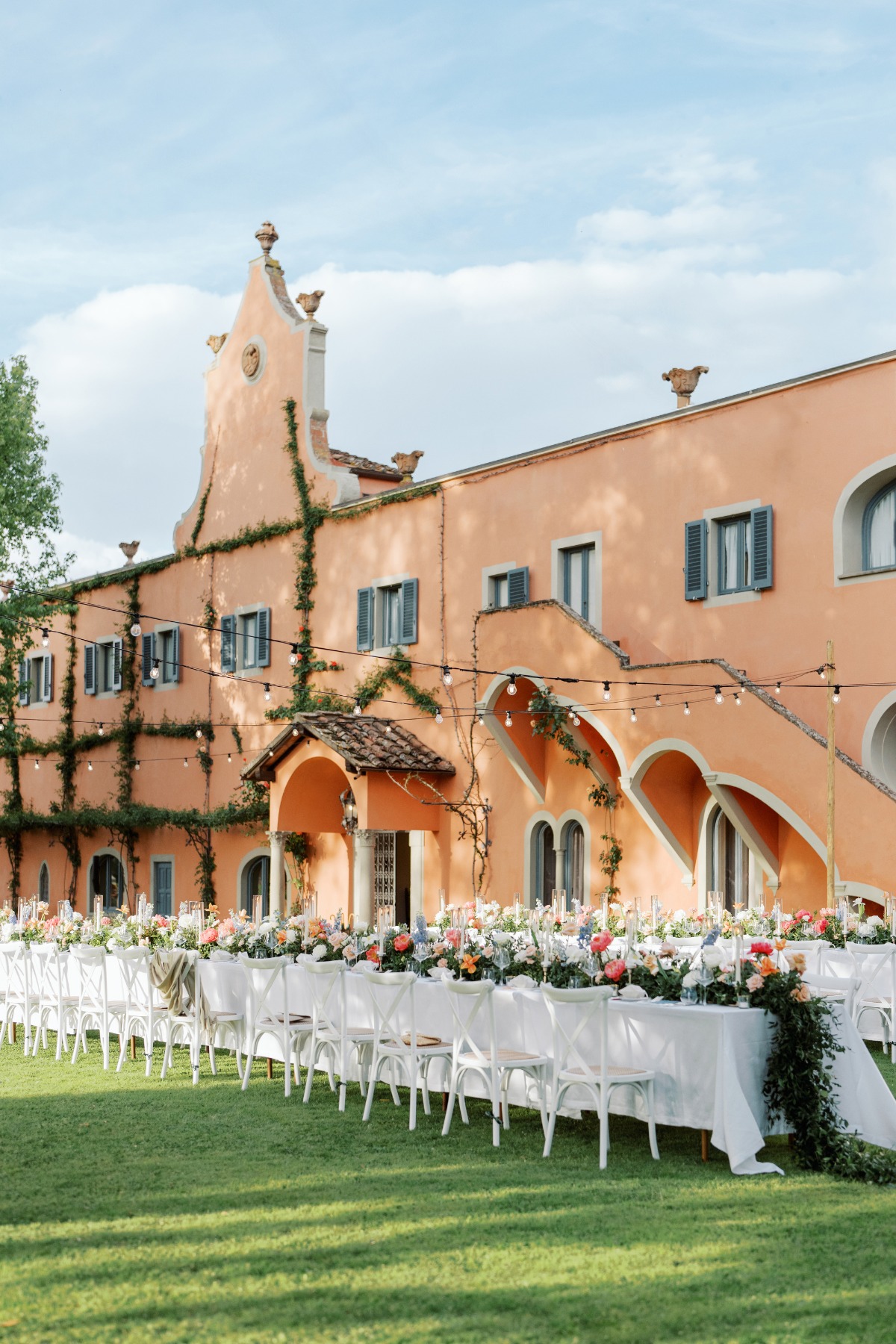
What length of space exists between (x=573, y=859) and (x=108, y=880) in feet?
36.2

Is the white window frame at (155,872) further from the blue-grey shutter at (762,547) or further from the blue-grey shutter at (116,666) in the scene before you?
the blue-grey shutter at (762,547)

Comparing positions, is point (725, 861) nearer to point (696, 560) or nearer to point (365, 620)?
point (696, 560)

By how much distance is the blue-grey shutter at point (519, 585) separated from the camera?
58.2ft

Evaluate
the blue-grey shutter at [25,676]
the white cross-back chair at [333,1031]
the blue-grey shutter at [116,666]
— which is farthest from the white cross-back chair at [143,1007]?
the blue-grey shutter at [25,676]

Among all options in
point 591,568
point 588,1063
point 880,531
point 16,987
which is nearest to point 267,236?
point 591,568

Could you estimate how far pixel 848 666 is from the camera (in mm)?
14352

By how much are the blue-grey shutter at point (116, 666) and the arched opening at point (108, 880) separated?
295cm

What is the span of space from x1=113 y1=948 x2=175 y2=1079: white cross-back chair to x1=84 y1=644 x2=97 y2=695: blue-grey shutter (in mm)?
14739

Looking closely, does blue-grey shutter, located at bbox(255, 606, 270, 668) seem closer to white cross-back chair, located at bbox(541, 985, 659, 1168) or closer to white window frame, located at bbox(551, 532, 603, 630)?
white window frame, located at bbox(551, 532, 603, 630)

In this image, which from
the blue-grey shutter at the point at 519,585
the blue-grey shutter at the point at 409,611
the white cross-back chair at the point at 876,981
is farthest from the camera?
the blue-grey shutter at the point at 409,611

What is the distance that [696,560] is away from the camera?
15.8m

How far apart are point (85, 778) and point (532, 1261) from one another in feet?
70.1

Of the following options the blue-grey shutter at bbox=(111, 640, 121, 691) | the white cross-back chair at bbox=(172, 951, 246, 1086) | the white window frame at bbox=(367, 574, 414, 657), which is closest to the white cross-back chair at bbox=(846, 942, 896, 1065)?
the white cross-back chair at bbox=(172, 951, 246, 1086)

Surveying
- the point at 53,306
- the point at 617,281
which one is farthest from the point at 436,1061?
the point at 53,306
